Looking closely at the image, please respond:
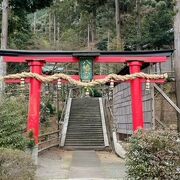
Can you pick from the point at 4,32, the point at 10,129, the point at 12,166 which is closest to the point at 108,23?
the point at 4,32

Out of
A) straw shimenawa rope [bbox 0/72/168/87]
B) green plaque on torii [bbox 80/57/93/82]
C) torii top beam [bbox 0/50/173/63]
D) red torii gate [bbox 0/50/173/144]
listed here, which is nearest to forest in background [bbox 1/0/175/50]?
torii top beam [bbox 0/50/173/63]

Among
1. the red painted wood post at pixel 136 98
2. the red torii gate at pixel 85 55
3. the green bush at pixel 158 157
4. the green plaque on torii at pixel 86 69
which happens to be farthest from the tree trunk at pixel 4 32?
the green bush at pixel 158 157

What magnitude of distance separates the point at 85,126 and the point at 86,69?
1105cm

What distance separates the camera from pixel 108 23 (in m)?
42.2

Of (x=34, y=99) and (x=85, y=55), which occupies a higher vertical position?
(x=85, y=55)

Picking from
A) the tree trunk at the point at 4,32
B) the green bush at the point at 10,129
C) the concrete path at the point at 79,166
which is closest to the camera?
the green bush at the point at 10,129

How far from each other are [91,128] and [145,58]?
11.2 metres

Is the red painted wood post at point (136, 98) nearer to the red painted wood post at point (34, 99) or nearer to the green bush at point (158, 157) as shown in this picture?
the red painted wood post at point (34, 99)

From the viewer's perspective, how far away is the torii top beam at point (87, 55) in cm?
1422

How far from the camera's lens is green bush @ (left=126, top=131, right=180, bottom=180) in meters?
8.07

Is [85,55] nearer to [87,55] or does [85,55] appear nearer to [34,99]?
[87,55]

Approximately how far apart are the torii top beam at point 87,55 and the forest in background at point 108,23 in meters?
2.05

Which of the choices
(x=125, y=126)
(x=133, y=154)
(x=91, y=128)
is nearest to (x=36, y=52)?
(x=133, y=154)

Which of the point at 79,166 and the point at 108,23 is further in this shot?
the point at 108,23
